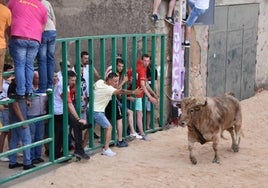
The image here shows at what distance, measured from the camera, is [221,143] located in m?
10.2

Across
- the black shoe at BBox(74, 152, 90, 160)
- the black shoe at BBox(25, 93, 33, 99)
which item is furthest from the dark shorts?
the black shoe at BBox(25, 93, 33, 99)

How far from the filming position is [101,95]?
29.8 feet

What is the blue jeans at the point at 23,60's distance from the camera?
7059mm

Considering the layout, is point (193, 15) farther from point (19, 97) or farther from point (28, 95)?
point (19, 97)

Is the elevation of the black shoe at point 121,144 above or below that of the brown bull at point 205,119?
below

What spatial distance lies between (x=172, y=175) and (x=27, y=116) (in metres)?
2.18

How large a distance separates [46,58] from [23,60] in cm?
54

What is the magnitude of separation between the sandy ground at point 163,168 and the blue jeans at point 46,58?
1.31m

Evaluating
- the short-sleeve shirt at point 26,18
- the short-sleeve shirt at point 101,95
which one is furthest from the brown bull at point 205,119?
the short-sleeve shirt at point 26,18

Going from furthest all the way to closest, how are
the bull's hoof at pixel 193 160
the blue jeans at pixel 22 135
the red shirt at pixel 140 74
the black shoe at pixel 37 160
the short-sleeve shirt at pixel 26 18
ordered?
the red shirt at pixel 140 74
the bull's hoof at pixel 193 160
the black shoe at pixel 37 160
the blue jeans at pixel 22 135
the short-sleeve shirt at pixel 26 18

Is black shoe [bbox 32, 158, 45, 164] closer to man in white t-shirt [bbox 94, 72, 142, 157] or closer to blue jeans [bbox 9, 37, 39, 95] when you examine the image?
man in white t-shirt [bbox 94, 72, 142, 157]

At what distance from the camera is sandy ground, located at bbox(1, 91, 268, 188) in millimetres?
7809

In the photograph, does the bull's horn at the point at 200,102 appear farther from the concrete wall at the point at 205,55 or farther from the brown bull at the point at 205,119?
the concrete wall at the point at 205,55

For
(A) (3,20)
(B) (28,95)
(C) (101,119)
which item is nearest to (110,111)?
(C) (101,119)
